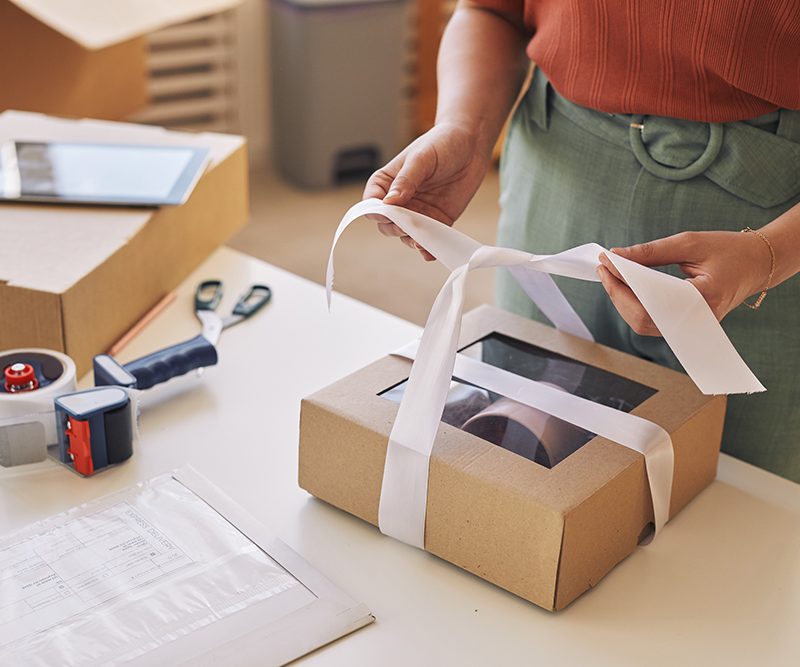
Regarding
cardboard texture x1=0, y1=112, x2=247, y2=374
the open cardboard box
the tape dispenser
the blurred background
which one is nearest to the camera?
the tape dispenser

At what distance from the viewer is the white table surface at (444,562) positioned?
0.75 meters

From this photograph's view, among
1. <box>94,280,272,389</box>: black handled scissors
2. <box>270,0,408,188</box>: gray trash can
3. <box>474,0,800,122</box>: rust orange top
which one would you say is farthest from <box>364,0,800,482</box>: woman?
<box>270,0,408,188</box>: gray trash can

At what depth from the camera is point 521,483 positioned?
0.75 meters

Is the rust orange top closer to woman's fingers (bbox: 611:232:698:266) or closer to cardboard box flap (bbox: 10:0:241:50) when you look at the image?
woman's fingers (bbox: 611:232:698:266)

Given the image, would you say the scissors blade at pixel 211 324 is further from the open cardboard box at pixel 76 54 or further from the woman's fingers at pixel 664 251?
the open cardboard box at pixel 76 54

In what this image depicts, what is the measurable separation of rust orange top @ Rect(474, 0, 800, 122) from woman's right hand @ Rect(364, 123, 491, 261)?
0.12 meters

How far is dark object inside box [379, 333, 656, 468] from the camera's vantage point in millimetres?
809

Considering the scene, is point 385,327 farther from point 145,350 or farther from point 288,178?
point 288,178

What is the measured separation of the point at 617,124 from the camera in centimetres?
102

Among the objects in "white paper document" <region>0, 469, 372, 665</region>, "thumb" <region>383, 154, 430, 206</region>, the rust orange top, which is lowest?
"white paper document" <region>0, 469, 372, 665</region>

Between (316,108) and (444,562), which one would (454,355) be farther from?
(316,108)

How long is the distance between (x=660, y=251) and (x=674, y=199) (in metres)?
0.22

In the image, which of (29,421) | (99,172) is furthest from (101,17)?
(29,421)

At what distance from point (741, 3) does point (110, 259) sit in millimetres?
641
